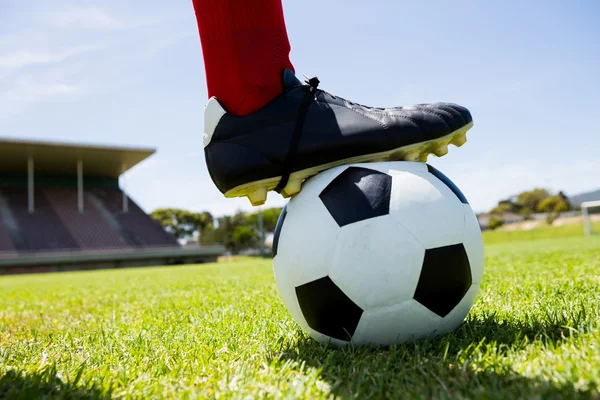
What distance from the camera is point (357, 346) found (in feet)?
5.33

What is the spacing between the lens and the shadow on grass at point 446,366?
106 cm

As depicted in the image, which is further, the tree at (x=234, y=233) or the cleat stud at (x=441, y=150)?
the tree at (x=234, y=233)

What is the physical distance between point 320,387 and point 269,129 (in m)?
0.93

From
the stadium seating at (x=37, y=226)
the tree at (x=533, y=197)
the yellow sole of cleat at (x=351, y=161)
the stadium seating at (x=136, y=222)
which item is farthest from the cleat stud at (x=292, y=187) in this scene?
the tree at (x=533, y=197)

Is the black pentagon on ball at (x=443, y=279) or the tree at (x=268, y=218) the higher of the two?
the black pentagon on ball at (x=443, y=279)

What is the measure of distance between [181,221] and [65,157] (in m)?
28.1

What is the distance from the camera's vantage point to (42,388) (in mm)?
1338

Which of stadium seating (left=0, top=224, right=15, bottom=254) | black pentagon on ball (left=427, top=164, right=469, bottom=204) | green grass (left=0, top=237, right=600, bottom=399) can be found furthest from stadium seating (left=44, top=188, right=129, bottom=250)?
black pentagon on ball (left=427, top=164, right=469, bottom=204)

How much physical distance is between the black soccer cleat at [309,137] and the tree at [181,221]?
2093 inches

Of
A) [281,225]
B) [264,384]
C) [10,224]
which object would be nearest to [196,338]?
[281,225]

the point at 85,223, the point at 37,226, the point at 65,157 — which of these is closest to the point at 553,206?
the point at 85,223

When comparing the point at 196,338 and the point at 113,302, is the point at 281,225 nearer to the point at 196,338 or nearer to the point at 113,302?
the point at 196,338

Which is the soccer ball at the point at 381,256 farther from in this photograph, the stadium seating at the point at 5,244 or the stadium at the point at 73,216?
the stadium seating at the point at 5,244

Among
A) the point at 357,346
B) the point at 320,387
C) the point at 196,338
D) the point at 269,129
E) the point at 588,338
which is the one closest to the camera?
the point at 320,387
